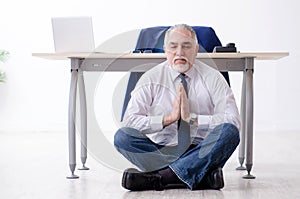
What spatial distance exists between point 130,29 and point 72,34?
9.07 ft

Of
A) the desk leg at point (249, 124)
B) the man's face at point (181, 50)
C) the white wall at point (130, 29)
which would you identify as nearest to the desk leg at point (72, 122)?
the man's face at point (181, 50)

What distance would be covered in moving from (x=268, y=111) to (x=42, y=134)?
2.16m

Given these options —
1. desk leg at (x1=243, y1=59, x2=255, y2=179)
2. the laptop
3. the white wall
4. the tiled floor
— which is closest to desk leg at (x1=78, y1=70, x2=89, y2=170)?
the tiled floor

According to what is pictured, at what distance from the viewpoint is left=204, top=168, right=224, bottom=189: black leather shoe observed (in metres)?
A: 2.83

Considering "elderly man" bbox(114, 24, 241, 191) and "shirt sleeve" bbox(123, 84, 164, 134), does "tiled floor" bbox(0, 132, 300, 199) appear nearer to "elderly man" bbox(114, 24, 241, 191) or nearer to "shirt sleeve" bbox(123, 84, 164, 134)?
"elderly man" bbox(114, 24, 241, 191)

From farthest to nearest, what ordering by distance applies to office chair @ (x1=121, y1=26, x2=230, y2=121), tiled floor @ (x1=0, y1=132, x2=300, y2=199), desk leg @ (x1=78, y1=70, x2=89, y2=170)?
office chair @ (x1=121, y1=26, x2=230, y2=121) → desk leg @ (x1=78, y1=70, x2=89, y2=170) → tiled floor @ (x1=0, y1=132, x2=300, y2=199)

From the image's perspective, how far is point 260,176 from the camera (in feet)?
10.8

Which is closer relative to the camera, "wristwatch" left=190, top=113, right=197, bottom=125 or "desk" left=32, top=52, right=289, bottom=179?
"wristwatch" left=190, top=113, right=197, bottom=125

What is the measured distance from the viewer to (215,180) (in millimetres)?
2838

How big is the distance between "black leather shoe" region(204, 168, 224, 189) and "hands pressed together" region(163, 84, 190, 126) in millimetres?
278

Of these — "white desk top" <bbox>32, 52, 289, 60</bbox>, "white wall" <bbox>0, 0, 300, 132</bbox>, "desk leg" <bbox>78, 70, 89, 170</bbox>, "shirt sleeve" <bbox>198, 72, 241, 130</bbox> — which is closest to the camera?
"shirt sleeve" <bbox>198, 72, 241, 130</bbox>

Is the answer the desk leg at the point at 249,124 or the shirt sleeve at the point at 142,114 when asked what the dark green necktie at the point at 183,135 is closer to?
the shirt sleeve at the point at 142,114

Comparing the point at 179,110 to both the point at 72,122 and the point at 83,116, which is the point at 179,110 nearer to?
the point at 72,122

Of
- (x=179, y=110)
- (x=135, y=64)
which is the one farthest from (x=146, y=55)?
(x=179, y=110)
